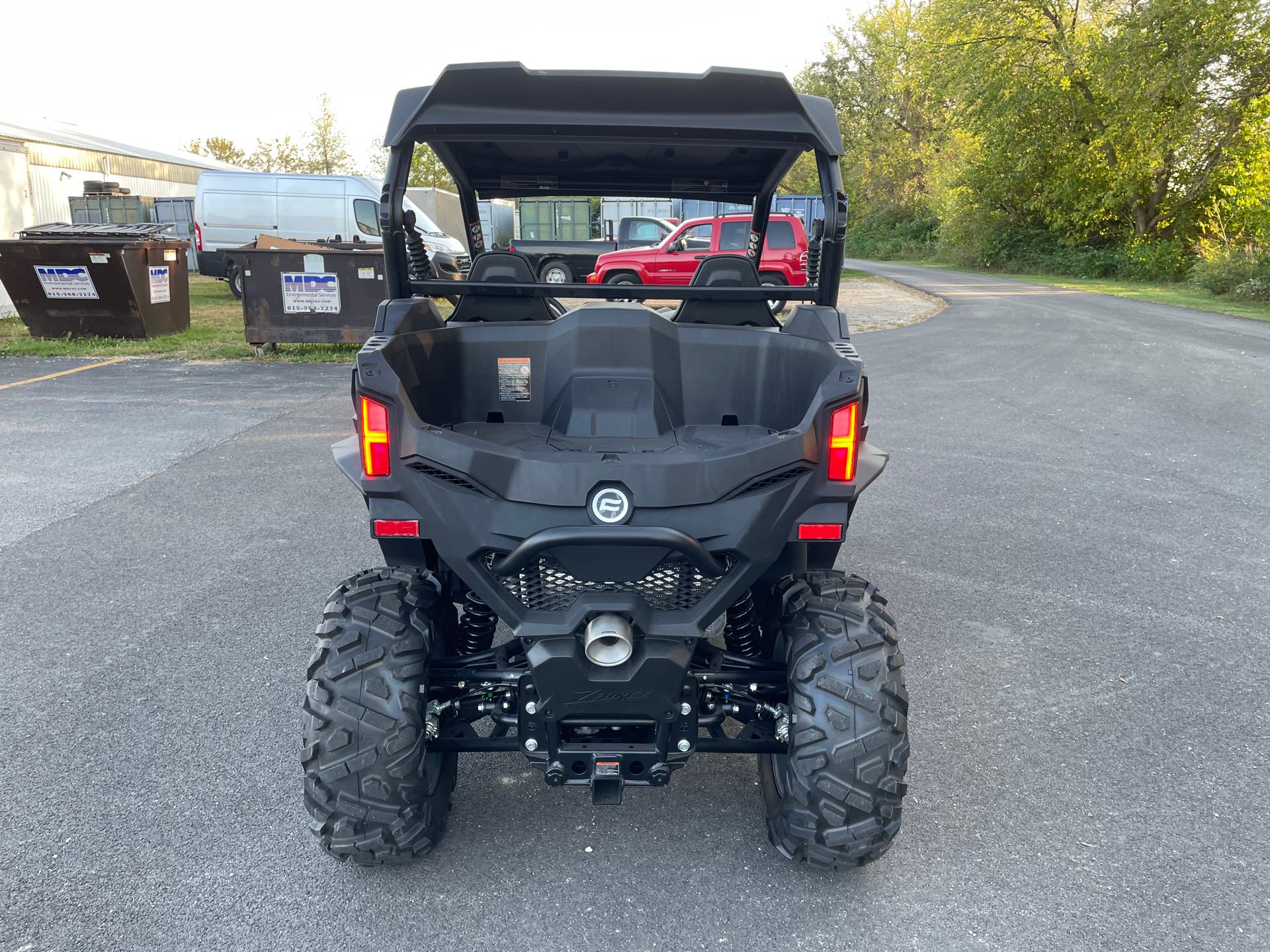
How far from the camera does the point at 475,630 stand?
3.42 m

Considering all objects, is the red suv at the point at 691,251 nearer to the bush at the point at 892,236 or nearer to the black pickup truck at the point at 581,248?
the black pickup truck at the point at 581,248

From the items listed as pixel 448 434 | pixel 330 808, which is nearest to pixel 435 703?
pixel 330 808

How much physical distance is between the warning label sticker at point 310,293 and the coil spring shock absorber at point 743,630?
9448 millimetres

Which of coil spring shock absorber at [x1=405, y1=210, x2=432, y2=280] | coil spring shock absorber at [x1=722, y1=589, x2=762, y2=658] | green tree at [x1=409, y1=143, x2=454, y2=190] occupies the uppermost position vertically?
green tree at [x1=409, y1=143, x2=454, y2=190]

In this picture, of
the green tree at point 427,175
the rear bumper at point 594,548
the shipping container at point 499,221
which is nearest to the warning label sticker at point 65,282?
the shipping container at point 499,221

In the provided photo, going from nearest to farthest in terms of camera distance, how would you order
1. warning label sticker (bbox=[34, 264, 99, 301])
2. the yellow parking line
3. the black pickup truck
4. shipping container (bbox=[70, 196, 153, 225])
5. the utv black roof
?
1. the utv black roof
2. the yellow parking line
3. warning label sticker (bbox=[34, 264, 99, 301])
4. the black pickup truck
5. shipping container (bbox=[70, 196, 153, 225])

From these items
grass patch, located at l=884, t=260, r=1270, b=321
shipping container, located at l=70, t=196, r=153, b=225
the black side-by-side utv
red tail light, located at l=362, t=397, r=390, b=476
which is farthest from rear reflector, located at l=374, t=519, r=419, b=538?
shipping container, located at l=70, t=196, r=153, b=225

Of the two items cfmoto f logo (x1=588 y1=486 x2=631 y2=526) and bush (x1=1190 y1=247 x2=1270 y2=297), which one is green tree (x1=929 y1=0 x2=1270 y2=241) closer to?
bush (x1=1190 y1=247 x2=1270 y2=297)

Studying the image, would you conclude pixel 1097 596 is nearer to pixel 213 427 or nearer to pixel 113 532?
pixel 113 532

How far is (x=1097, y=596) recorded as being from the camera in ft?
15.3

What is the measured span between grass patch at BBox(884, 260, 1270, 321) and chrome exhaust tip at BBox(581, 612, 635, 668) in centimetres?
1792

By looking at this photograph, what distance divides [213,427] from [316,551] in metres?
3.65

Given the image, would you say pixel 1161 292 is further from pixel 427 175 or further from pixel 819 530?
pixel 427 175

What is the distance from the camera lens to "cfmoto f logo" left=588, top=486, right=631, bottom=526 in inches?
96.0
